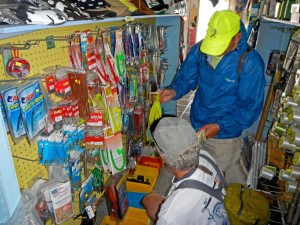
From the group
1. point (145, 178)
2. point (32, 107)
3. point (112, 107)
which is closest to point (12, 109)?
point (32, 107)

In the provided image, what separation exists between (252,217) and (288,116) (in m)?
0.76

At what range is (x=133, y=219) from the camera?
2.46m

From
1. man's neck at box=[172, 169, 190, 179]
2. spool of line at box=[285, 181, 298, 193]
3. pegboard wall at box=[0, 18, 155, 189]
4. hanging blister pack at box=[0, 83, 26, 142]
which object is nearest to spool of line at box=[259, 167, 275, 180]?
spool of line at box=[285, 181, 298, 193]

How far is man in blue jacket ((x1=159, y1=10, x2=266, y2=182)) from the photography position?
1992 mm

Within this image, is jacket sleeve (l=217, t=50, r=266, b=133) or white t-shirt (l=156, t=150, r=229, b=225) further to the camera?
jacket sleeve (l=217, t=50, r=266, b=133)

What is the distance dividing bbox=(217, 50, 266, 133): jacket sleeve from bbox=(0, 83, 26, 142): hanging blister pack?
1669 millimetres

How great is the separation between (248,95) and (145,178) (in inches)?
64.9

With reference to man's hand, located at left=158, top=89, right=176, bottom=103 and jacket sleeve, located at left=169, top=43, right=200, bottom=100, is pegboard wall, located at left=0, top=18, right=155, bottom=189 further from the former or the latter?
man's hand, located at left=158, top=89, right=176, bottom=103

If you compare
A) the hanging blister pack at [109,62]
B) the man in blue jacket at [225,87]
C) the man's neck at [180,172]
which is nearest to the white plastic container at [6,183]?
the man's neck at [180,172]

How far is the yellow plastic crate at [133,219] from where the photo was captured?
2410 mm

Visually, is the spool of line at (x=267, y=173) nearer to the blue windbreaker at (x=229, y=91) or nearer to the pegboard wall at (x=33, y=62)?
the blue windbreaker at (x=229, y=91)

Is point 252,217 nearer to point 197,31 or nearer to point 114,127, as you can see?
point 114,127

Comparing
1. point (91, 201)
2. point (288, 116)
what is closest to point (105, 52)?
point (91, 201)

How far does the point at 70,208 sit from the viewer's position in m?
1.58
